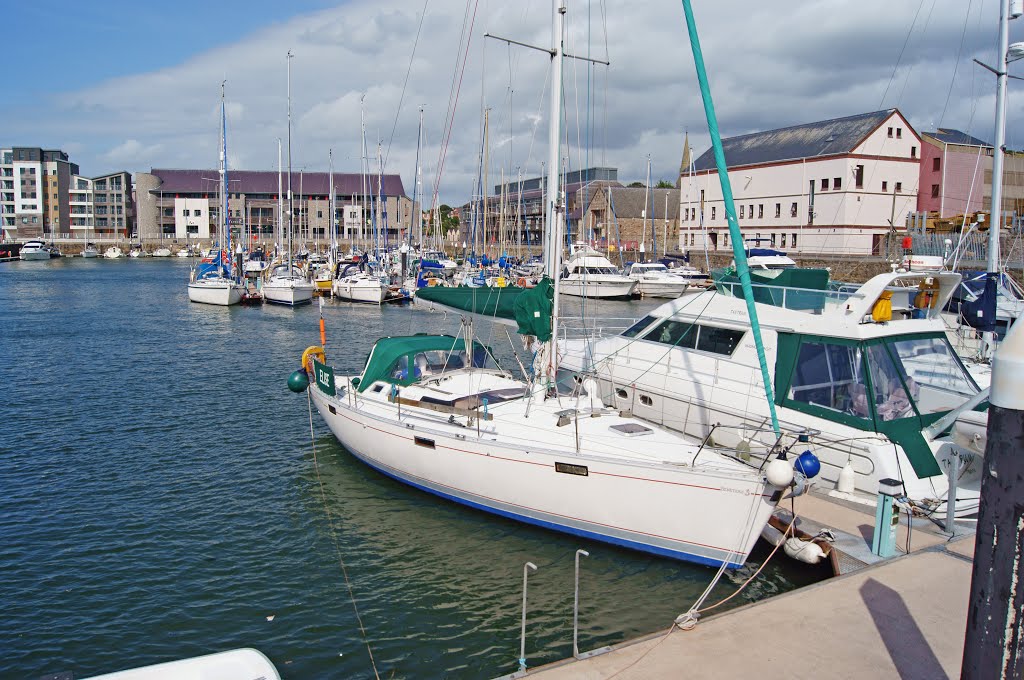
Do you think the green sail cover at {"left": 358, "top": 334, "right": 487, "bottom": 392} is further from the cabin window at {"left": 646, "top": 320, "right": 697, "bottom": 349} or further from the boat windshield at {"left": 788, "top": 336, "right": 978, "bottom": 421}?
the boat windshield at {"left": 788, "top": 336, "right": 978, "bottom": 421}

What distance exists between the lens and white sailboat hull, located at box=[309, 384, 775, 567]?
10.1 meters

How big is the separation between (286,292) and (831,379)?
43214 millimetres

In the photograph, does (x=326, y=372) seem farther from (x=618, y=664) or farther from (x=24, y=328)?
(x=24, y=328)

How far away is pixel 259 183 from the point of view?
447 ft

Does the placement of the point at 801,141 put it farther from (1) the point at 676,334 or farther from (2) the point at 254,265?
(1) the point at 676,334

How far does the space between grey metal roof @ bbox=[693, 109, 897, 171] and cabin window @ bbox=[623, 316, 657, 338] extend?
5044cm

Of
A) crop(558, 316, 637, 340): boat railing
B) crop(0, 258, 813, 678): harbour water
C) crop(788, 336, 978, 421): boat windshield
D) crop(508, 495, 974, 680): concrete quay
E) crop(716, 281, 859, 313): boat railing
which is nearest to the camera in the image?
crop(508, 495, 974, 680): concrete quay

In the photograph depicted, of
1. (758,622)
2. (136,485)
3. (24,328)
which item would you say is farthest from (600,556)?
(24,328)

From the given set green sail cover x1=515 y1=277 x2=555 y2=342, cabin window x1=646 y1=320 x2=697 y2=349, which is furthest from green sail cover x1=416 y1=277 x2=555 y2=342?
cabin window x1=646 y1=320 x2=697 y2=349

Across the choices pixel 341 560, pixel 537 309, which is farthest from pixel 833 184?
pixel 341 560

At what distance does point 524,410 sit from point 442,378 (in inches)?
100

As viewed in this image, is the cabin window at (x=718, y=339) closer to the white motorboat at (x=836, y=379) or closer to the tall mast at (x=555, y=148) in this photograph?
the white motorboat at (x=836, y=379)

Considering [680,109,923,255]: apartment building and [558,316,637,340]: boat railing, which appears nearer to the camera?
[558,316,637,340]: boat railing

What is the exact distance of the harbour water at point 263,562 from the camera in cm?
959
